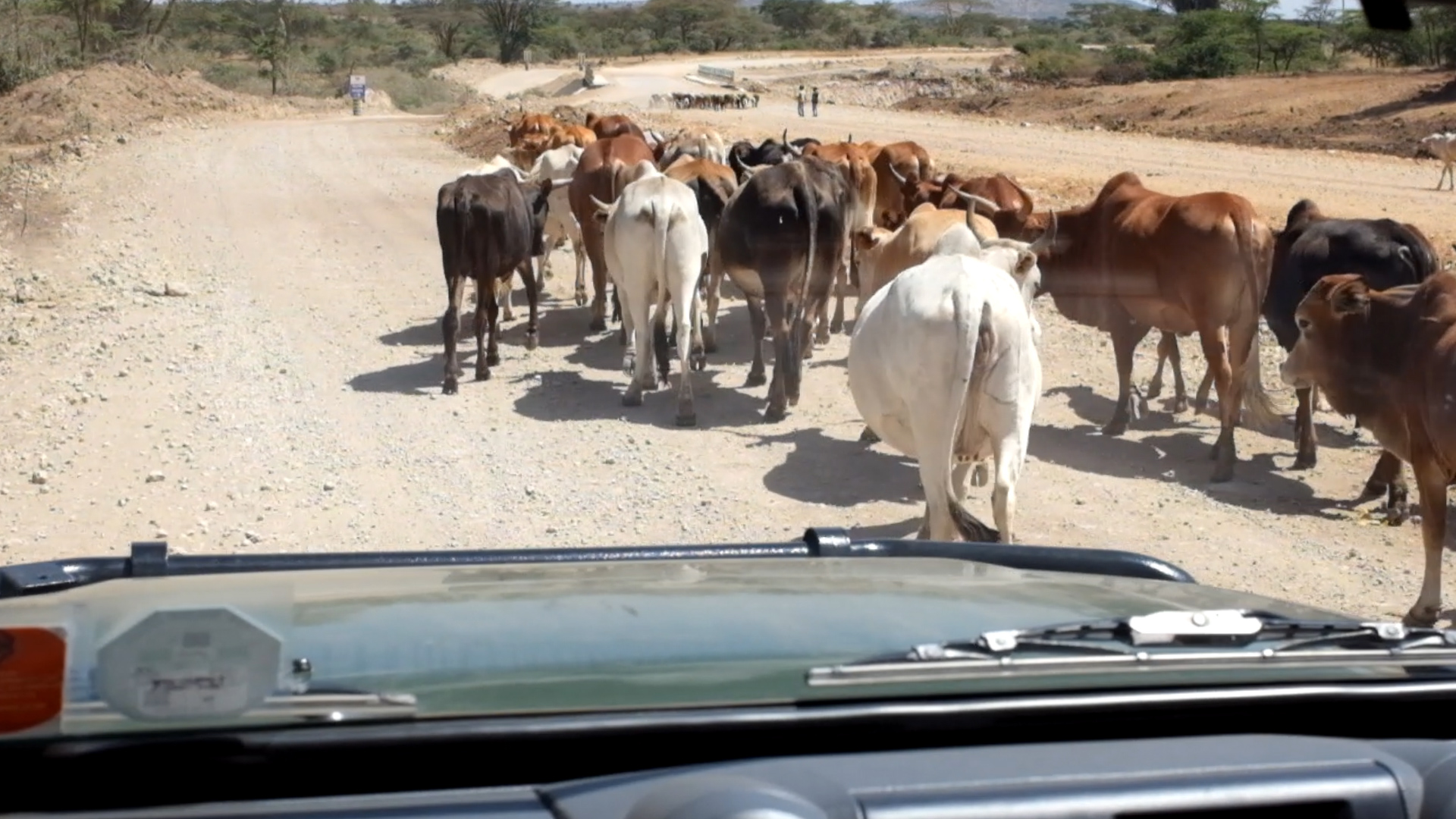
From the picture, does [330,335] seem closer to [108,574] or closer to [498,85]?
[108,574]

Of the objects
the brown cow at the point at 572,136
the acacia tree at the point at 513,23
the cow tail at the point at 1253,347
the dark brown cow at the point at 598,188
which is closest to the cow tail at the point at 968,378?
the cow tail at the point at 1253,347

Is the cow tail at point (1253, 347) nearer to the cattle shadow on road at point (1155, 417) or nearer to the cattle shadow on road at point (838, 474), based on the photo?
the cattle shadow on road at point (1155, 417)

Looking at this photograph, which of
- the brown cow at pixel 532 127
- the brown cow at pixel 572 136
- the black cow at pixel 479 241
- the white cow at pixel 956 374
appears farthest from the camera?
the brown cow at pixel 532 127

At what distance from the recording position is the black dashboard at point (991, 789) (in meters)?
1.84

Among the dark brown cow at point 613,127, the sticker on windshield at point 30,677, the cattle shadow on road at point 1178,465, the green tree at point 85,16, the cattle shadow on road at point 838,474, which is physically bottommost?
the cattle shadow on road at point 1178,465

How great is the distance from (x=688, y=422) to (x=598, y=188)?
4.58 m

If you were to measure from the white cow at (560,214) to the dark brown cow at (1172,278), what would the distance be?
18.4 feet

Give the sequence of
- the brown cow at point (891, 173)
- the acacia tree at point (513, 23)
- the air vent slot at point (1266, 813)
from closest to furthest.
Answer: the air vent slot at point (1266, 813)
the brown cow at point (891, 173)
the acacia tree at point (513, 23)

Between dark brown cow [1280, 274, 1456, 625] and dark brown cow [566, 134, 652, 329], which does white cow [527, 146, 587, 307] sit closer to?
dark brown cow [566, 134, 652, 329]

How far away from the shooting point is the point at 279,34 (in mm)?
65625

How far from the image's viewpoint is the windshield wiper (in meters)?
2.22

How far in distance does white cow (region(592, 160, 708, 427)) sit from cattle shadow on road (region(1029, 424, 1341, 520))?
8.90 ft

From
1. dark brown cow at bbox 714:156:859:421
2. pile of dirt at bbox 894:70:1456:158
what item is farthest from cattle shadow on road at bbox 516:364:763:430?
pile of dirt at bbox 894:70:1456:158

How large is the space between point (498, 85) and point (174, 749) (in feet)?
206
